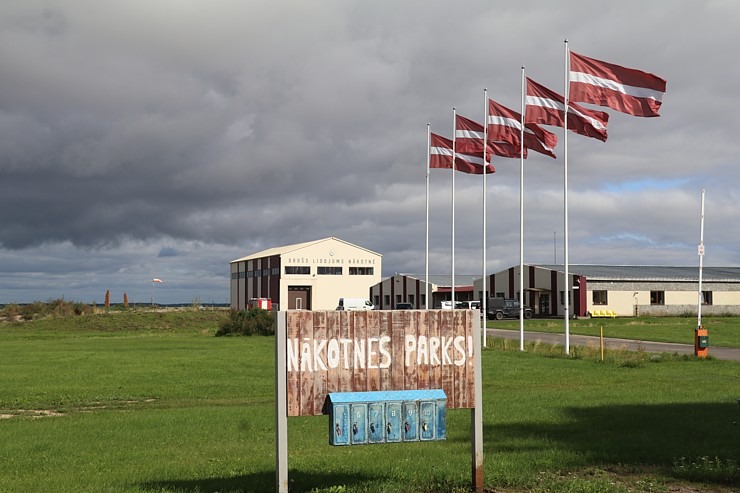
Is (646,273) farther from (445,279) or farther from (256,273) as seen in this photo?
(256,273)

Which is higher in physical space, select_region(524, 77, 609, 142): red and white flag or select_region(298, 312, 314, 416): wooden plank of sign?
select_region(524, 77, 609, 142): red and white flag

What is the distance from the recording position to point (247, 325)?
161 feet

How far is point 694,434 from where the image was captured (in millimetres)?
11062

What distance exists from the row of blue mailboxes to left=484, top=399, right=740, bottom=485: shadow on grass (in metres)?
2.51

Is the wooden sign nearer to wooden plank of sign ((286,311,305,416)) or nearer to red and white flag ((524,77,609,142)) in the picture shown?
wooden plank of sign ((286,311,305,416))

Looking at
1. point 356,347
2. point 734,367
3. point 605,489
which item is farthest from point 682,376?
point 356,347

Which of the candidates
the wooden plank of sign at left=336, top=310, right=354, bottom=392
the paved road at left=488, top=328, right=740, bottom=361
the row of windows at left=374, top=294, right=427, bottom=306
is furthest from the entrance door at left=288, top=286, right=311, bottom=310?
the wooden plank of sign at left=336, top=310, right=354, bottom=392

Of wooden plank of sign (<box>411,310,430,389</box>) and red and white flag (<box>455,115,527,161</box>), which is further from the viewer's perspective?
red and white flag (<box>455,115,527,161</box>)

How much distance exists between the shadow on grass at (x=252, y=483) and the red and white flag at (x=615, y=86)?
18.9 metres

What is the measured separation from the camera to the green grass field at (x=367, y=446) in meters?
8.29

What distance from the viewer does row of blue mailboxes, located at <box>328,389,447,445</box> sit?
24.0ft

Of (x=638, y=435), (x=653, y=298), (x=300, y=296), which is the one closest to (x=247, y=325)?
(x=638, y=435)

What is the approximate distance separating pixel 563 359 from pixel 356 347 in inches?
848

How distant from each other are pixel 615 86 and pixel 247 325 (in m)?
30.6
